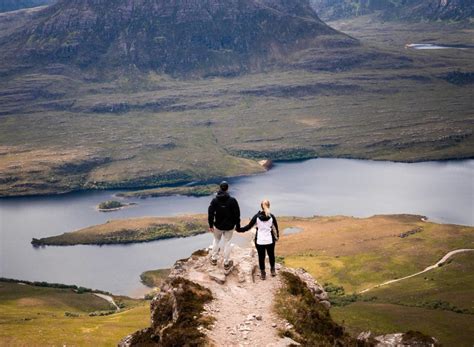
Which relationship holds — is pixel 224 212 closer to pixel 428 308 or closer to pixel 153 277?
pixel 428 308

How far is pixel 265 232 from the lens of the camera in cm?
4159

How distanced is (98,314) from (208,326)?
107 metres

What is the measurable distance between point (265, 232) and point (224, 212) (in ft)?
9.97

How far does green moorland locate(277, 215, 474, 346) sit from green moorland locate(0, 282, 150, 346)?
38541 millimetres

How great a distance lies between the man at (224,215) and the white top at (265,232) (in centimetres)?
155

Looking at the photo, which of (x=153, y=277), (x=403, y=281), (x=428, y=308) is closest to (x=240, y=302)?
(x=428, y=308)

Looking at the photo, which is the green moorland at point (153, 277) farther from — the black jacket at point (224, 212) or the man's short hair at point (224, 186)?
the man's short hair at point (224, 186)

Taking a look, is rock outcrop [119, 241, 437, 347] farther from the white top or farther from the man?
the white top

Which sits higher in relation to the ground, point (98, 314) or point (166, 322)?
point (166, 322)

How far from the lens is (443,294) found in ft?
429

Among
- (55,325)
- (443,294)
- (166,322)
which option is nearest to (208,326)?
(166,322)

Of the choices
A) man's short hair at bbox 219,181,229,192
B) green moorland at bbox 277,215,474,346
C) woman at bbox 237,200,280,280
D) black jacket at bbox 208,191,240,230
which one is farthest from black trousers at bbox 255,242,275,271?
green moorland at bbox 277,215,474,346

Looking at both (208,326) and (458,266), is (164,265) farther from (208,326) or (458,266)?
(208,326)

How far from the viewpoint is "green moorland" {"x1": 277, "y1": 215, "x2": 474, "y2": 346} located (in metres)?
108
